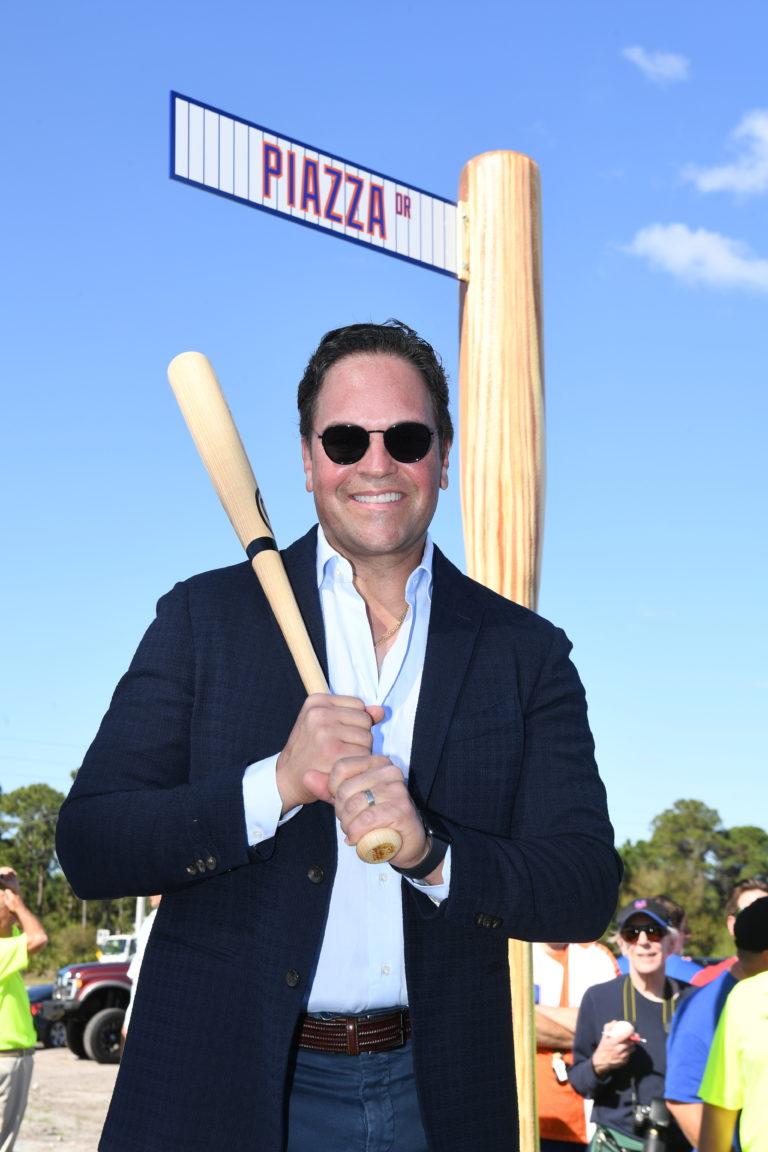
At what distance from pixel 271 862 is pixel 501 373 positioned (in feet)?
6.35

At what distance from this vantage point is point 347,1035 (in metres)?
1.72

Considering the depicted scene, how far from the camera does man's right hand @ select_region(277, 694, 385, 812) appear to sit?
5.15 feet

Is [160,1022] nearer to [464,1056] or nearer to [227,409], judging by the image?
[464,1056]

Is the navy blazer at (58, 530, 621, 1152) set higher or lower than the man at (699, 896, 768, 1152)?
higher

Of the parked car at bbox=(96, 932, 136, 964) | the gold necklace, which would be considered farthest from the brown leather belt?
the parked car at bbox=(96, 932, 136, 964)

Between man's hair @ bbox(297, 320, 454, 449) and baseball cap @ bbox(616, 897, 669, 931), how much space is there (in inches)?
159

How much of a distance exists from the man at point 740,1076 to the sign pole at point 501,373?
2.89 feet

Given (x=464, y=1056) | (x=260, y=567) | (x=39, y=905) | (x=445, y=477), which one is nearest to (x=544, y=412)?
(x=445, y=477)

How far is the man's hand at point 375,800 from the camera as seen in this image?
1527 millimetres

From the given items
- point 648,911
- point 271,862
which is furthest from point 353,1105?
point 648,911

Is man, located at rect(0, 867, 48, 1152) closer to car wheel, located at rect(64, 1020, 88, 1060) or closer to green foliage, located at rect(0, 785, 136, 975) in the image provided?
car wheel, located at rect(64, 1020, 88, 1060)

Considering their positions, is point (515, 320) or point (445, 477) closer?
point (445, 477)

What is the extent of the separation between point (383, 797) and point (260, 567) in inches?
20.6

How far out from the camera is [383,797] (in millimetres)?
1542
